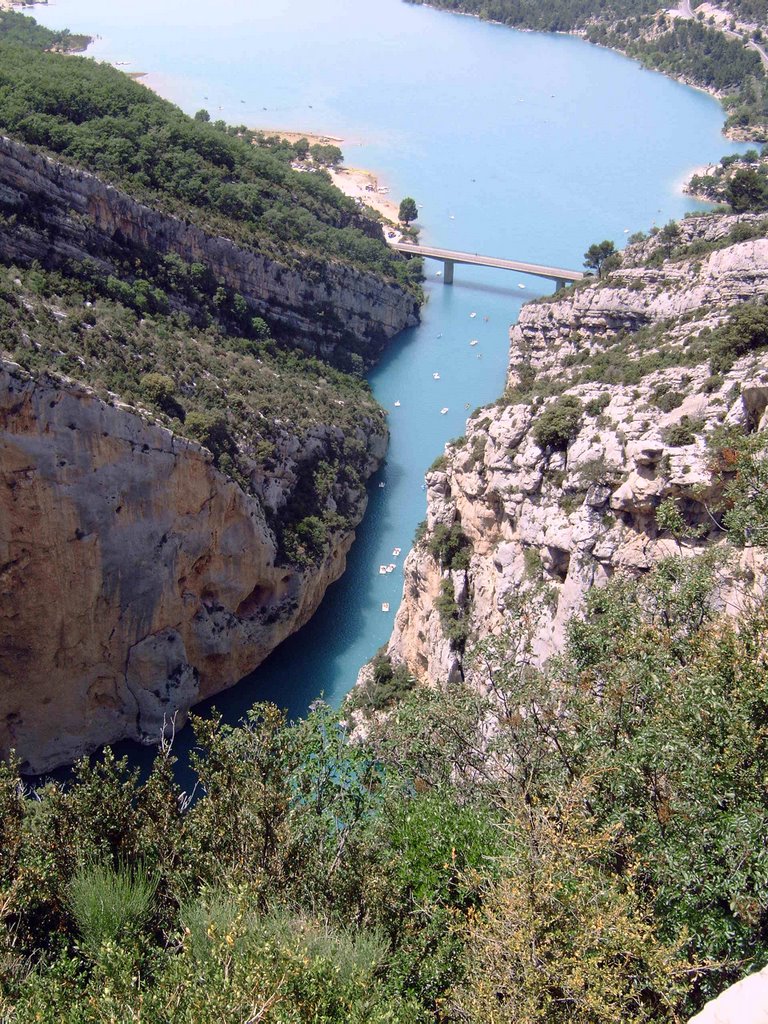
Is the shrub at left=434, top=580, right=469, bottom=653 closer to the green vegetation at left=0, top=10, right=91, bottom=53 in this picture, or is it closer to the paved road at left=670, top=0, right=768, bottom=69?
the green vegetation at left=0, top=10, right=91, bottom=53

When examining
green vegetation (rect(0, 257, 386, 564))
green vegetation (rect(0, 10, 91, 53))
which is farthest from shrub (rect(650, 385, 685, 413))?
green vegetation (rect(0, 10, 91, 53))

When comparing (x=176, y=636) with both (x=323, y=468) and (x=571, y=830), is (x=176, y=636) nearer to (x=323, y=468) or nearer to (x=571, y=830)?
(x=323, y=468)

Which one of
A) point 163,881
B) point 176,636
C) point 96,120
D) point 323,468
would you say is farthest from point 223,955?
point 96,120

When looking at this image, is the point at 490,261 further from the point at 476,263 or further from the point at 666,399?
the point at 666,399

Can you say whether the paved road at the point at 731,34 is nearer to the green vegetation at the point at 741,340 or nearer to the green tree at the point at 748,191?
the green tree at the point at 748,191

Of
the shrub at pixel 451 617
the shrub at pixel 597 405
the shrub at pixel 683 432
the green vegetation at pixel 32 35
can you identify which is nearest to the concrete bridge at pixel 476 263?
the shrub at pixel 597 405

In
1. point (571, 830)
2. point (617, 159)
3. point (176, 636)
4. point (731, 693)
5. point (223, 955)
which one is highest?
point (617, 159)
